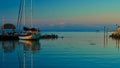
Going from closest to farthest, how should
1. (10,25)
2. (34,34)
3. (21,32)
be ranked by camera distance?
(34,34)
(21,32)
(10,25)

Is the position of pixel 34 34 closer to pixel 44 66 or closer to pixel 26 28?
pixel 26 28

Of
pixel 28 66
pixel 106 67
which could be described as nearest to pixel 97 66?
pixel 106 67

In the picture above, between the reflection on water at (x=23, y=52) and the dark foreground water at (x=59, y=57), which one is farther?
the reflection on water at (x=23, y=52)

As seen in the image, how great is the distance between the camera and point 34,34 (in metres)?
62.0

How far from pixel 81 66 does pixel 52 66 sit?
1.95 meters

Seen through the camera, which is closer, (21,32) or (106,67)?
(106,67)

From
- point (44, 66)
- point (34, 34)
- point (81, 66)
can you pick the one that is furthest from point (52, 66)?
point (34, 34)

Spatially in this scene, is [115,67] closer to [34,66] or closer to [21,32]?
[34,66]

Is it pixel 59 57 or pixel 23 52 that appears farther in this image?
pixel 23 52

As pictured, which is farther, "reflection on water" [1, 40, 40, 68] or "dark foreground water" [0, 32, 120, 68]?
"reflection on water" [1, 40, 40, 68]

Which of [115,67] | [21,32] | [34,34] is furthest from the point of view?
[21,32]

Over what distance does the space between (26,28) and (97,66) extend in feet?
146

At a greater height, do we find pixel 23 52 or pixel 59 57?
pixel 23 52

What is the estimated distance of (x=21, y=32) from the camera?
66.1 meters
